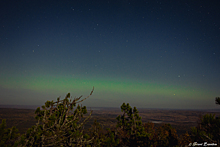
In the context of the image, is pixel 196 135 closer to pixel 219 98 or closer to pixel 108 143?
pixel 219 98

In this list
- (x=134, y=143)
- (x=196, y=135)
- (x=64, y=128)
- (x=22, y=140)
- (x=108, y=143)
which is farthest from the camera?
(x=134, y=143)

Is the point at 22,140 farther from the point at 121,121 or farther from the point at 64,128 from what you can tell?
the point at 121,121

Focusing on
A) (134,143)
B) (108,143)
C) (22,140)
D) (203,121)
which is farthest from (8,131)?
(134,143)

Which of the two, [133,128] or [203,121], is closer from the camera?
[203,121]

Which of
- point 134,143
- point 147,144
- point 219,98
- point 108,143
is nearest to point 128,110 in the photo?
point 134,143

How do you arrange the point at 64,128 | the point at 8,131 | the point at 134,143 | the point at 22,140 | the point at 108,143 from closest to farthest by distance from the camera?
1. the point at 64,128
2. the point at 22,140
3. the point at 8,131
4. the point at 108,143
5. the point at 134,143

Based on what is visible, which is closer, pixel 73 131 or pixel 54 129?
pixel 54 129

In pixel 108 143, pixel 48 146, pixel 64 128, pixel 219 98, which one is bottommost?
pixel 108 143

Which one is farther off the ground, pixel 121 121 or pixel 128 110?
pixel 128 110

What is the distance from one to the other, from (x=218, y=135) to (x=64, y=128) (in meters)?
6.77

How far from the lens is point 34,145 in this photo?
4.03 metres

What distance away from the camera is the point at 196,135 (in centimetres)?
582

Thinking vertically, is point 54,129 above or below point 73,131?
above

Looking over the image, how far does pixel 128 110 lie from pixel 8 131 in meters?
9.86
